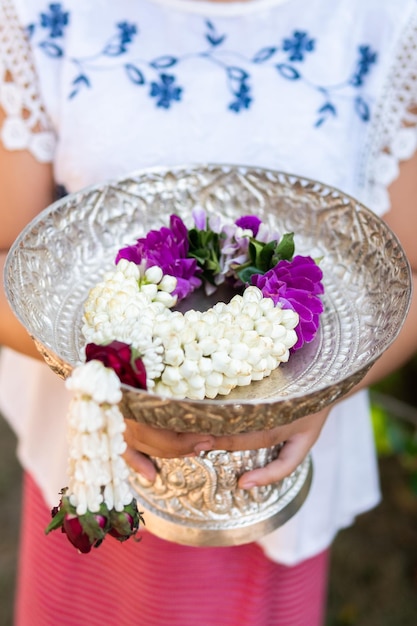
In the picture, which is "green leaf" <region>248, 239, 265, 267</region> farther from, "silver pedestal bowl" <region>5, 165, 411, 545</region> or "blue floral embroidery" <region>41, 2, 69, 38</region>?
"blue floral embroidery" <region>41, 2, 69, 38</region>

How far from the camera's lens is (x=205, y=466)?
0.67 metres

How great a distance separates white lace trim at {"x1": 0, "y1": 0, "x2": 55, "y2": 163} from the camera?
822 mm

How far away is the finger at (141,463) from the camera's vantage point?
68 centimetres

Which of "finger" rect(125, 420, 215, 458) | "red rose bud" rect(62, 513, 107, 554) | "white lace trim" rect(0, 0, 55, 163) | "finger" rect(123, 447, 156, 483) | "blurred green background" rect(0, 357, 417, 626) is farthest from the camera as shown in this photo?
"blurred green background" rect(0, 357, 417, 626)

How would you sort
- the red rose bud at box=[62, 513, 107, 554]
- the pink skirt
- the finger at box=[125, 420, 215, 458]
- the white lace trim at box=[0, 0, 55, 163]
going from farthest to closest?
the pink skirt
the white lace trim at box=[0, 0, 55, 163]
the finger at box=[125, 420, 215, 458]
the red rose bud at box=[62, 513, 107, 554]

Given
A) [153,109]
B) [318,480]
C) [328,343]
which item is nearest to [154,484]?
[328,343]

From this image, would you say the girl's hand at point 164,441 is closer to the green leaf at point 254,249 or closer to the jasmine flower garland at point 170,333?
the jasmine flower garland at point 170,333

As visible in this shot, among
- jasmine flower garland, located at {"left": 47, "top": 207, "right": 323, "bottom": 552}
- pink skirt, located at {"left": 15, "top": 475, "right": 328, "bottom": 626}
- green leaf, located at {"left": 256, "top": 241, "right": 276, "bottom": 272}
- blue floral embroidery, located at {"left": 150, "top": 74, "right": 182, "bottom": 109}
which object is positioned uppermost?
blue floral embroidery, located at {"left": 150, "top": 74, "right": 182, "bottom": 109}

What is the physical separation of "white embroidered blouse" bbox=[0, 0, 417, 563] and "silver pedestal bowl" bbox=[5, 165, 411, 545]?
0.09m

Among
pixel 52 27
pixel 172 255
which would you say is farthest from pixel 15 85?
pixel 172 255

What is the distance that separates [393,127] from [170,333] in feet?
1.59

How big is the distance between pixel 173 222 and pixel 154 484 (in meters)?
0.27

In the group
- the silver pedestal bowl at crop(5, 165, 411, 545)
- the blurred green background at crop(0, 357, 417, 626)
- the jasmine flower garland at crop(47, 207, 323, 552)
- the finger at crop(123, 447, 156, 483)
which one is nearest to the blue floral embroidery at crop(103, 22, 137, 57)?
the silver pedestal bowl at crop(5, 165, 411, 545)

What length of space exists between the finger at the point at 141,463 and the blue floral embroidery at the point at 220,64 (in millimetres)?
421
